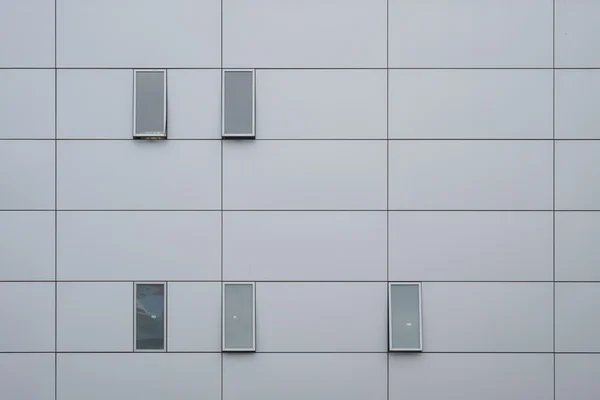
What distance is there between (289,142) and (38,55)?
10.8 feet

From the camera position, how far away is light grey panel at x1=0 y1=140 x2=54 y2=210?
21.4 ft

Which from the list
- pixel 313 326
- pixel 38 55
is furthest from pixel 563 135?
pixel 38 55

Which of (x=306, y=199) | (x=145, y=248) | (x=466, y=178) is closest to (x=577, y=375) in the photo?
(x=466, y=178)

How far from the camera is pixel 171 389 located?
6488mm

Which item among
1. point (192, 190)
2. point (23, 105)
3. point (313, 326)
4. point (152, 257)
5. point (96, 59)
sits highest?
point (96, 59)

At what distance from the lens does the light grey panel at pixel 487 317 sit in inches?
257

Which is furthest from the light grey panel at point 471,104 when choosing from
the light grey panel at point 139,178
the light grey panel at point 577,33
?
the light grey panel at point 139,178

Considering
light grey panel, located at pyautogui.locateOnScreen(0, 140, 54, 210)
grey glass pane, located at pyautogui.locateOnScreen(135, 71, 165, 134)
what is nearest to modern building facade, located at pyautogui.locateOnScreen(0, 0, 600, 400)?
light grey panel, located at pyautogui.locateOnScreen(0, 140, 54, 210)

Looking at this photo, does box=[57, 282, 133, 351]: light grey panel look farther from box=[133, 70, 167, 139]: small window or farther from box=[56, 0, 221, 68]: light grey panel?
box=[56, 0, 221, 68]: light grey panel

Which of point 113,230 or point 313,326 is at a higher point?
point 113,230

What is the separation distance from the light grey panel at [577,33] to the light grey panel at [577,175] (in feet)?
3.41

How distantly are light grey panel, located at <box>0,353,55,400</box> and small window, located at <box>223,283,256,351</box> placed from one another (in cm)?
220

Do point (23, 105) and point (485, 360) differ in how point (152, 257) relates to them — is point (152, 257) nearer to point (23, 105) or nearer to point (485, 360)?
point (23, 105)

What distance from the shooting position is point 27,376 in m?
6.50
